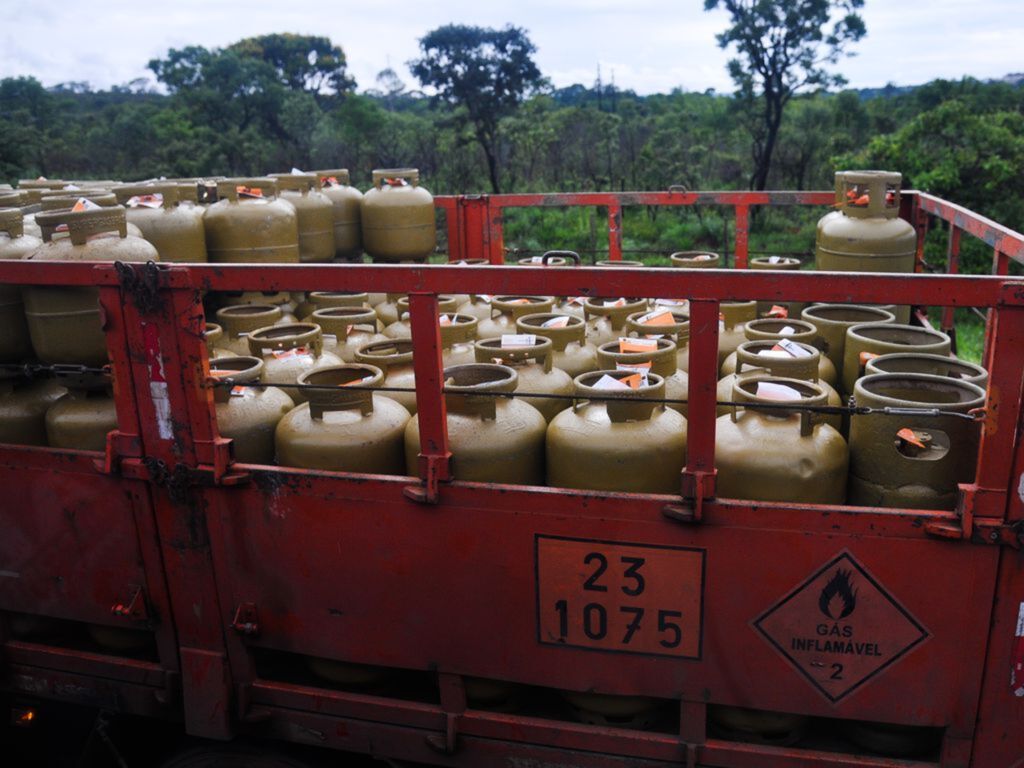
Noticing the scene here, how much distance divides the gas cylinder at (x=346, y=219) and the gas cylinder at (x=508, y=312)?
6.47 ft

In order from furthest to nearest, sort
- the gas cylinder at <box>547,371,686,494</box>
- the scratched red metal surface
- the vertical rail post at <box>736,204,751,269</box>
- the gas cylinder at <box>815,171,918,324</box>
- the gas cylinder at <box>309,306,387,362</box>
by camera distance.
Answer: the vertical rail post at <box>736,204,751,269</box> → the gas cylinder at <box>815,171,918,324</box> → the gas cylinder at <box>309,306,387,362</box> → the gas cylinder at <box>547,371,686,494</box> → the scratched red metal surface

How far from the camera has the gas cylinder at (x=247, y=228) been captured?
482cm

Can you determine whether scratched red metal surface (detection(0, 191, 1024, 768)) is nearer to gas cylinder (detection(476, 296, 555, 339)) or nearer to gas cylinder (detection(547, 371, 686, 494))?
gas cylinder (detection(547, 371, 686, 494))

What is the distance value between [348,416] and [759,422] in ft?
4.65

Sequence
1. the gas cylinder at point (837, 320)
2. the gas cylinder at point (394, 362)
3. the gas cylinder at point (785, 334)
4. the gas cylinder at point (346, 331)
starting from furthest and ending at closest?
1. the gas cylinder at point (346, 331)
2. the gas cylinder at point (837, 320)
3. the gas cylinder at point (785, 334)
4. the gas cylinder at point (394, 362)

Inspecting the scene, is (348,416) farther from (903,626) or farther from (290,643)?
(903,626)

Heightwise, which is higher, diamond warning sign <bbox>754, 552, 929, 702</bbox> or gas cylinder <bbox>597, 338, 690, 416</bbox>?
gas cylinder <bbox>597, 338, 690, 416</bbox>

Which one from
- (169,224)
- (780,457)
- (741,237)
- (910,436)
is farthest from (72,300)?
(741,237)

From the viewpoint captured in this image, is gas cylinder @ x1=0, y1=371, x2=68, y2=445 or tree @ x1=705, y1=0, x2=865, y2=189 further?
tree @ x1=705, y1=0, x2=865, y2=189

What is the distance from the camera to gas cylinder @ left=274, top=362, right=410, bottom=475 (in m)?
3.04

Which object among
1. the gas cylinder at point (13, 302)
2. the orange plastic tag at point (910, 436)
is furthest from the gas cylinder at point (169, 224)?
the orange plastic tag at point (910, 436)

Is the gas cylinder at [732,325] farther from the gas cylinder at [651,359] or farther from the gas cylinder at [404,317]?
the gas cylinder at [404,317]

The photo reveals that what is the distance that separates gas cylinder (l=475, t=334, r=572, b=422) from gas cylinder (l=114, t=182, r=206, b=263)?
6.33ft

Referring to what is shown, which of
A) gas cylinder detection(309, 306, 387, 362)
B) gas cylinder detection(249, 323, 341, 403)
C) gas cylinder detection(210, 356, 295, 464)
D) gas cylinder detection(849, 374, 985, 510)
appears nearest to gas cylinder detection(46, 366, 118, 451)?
gas cylinder detection(210, 356, 295, 464)
